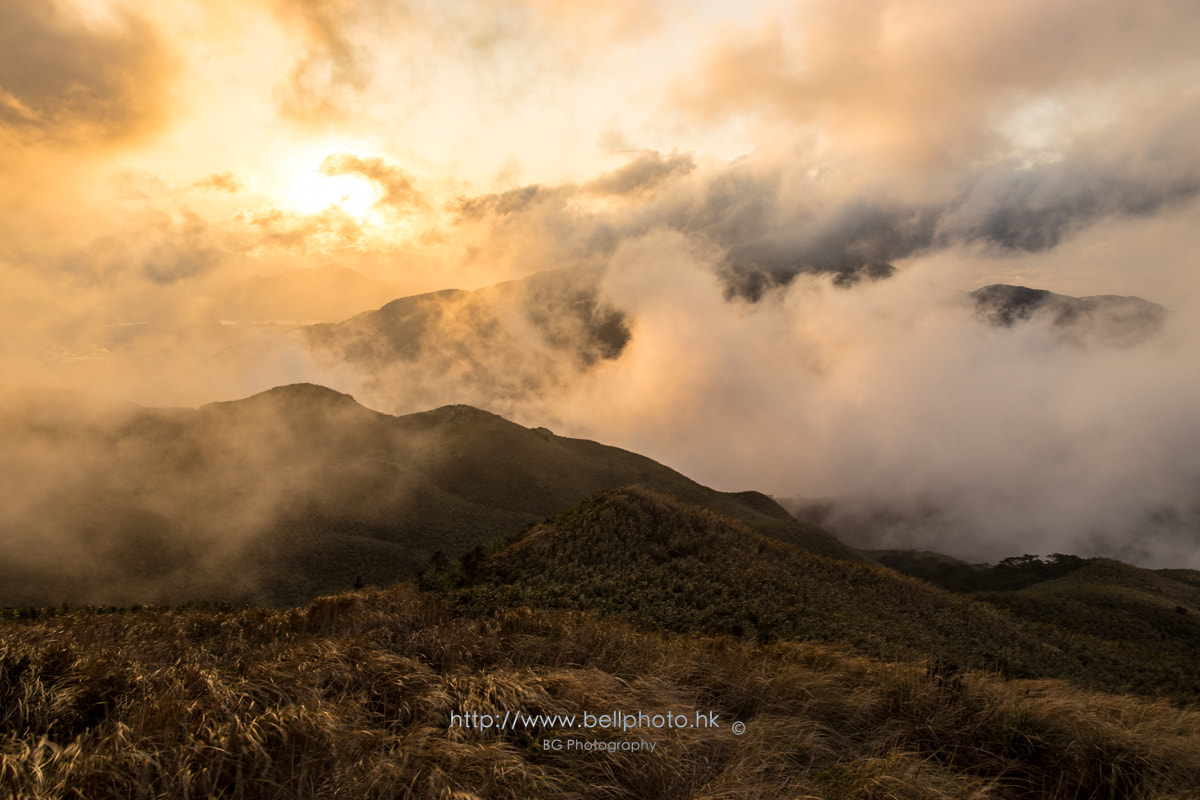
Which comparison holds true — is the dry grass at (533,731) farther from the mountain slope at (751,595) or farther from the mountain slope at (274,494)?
the mountain slope at (274,494)

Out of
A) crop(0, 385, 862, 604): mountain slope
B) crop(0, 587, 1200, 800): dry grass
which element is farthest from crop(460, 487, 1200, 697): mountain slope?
crop(0, 385, 862, 604): mountain slope

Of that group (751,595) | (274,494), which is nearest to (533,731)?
(751,595)

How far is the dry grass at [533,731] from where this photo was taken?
13.5 feet

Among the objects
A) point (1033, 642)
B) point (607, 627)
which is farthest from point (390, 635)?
point (1033, 642)

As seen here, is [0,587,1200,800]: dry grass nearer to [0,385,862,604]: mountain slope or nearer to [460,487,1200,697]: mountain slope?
[460,487,1200,697]: mountain slope

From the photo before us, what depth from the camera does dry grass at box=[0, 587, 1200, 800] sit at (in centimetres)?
411

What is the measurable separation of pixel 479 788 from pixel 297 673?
10.6ft

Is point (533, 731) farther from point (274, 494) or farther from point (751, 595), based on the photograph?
point (274, 494)

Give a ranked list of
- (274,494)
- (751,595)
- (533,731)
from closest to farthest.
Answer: (533,731)
(751,595)
(274,494)

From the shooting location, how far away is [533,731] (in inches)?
208

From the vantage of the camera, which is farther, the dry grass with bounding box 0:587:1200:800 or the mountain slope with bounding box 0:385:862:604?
the mountain slope with bounding box 0:385:862:604

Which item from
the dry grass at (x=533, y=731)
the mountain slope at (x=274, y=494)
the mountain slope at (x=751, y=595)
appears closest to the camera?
the dry grass at (x=533, y=731)

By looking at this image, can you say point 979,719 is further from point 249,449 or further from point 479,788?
point 249,449

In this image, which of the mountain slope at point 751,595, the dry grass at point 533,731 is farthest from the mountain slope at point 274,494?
the dry grass at point 533,731
